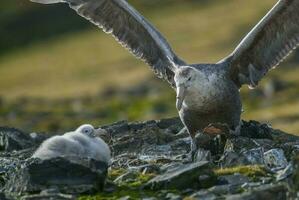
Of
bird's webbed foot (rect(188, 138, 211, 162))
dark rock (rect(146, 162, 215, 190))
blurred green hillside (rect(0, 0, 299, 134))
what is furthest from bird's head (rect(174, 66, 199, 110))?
blurred green hillside (rect(0, 0, 299, 134))

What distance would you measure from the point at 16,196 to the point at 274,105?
133 ft

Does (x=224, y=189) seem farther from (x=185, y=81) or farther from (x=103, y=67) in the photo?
(x=103, y=67)

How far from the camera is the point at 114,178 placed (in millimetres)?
13984

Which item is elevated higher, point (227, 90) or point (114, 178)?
point (227, 90)

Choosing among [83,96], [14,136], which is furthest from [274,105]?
[14,136]

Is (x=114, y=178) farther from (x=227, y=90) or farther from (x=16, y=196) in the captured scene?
(x=227, y=90)

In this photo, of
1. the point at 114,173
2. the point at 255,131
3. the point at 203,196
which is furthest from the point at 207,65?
the point at 203,196

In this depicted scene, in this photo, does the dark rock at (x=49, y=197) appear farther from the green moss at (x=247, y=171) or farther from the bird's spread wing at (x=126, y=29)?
the bird's spread wing at (x=126, y=29)

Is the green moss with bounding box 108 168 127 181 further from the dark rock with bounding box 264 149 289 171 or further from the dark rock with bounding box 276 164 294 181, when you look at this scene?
the dark rock with bounding box 276 164 294 181

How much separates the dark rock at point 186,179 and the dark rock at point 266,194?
3.12ft

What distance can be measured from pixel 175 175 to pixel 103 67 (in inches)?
2968

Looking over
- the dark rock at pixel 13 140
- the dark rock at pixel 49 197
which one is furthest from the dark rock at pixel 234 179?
the dark rock at pixel 13 140

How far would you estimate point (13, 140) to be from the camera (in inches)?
769

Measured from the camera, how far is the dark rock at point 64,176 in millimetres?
13008
